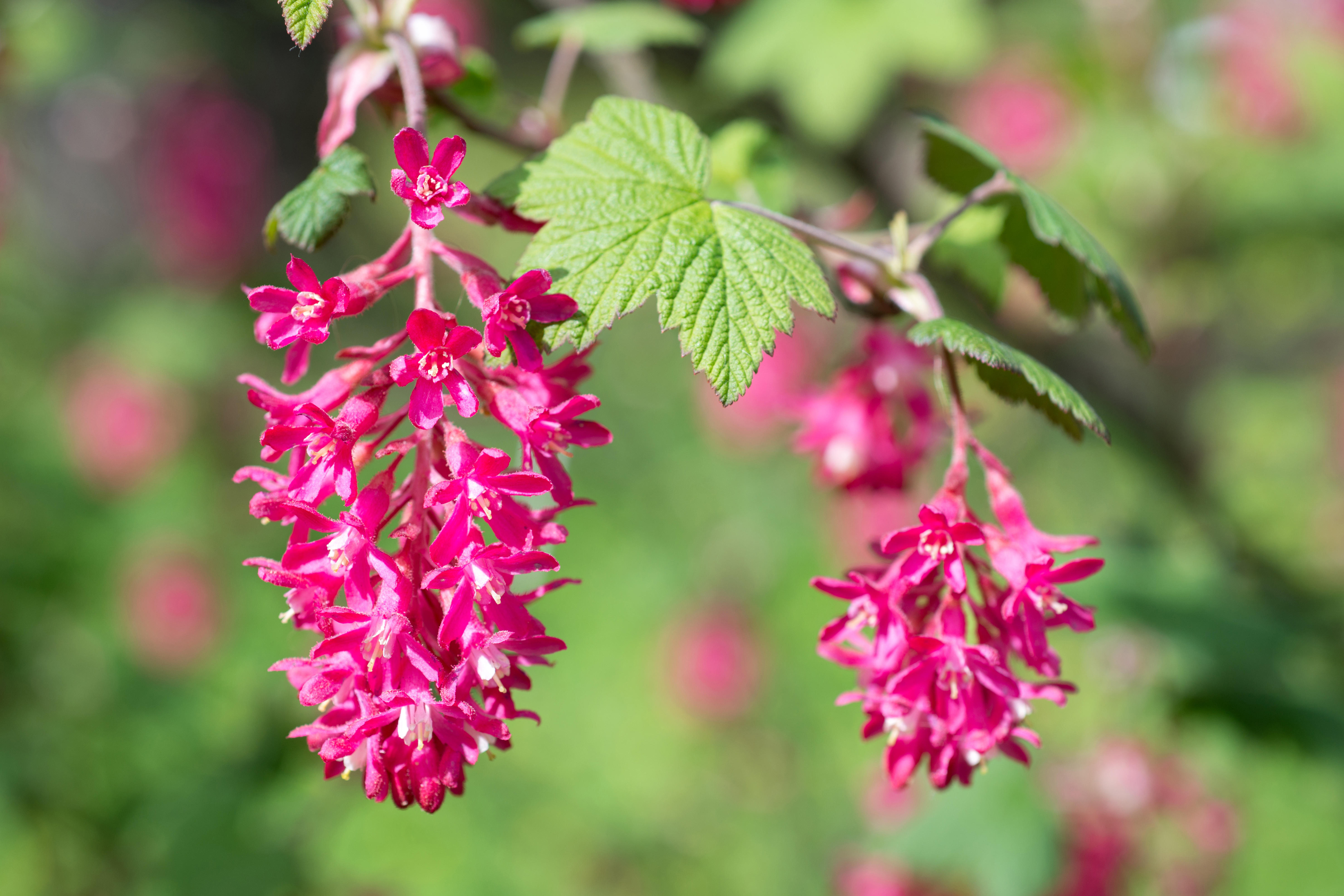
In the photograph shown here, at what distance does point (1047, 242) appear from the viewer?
1271 millimetres

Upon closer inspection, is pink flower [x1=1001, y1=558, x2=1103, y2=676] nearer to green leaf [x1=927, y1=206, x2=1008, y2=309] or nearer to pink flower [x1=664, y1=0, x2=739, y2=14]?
green leaf [x1=927, y1=206, x2=1008, y2=309]

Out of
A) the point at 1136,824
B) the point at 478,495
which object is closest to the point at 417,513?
the point at 478,495

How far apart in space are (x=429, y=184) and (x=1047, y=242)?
0.76m

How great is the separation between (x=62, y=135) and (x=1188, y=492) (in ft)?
16.5

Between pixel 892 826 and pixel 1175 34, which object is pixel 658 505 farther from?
pixel 892 826

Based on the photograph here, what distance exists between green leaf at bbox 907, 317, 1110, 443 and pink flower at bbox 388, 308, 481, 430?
41 centimetres

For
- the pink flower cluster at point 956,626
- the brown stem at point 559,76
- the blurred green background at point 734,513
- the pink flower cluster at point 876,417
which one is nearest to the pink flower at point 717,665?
the blurred green background at point 734,513

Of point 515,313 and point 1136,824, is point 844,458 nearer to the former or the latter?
point 515,313

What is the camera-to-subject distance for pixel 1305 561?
474 centimetres

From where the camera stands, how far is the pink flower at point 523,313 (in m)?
0.89

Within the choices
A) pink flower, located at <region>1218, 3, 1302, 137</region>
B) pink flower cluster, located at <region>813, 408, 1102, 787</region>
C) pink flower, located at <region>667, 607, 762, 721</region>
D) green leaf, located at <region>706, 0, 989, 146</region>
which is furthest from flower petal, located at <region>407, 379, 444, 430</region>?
pink flower, located at <region>1218, 3, 1302, 137</region>

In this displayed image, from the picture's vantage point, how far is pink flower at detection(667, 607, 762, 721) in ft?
15.9

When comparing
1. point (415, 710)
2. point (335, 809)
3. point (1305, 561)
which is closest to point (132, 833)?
point (335, 809)

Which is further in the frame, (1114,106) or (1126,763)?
(1114,106)
